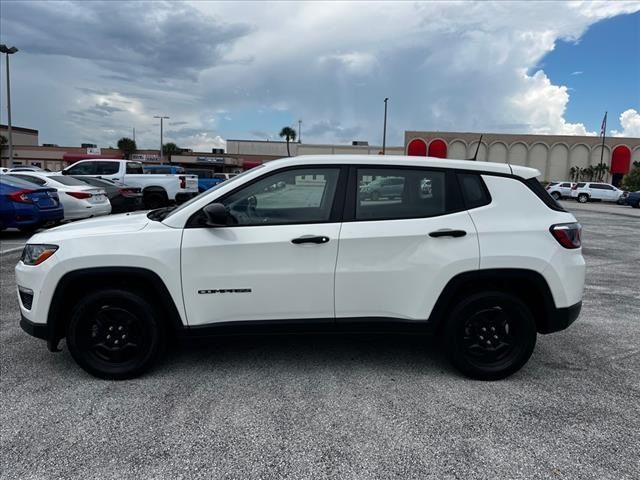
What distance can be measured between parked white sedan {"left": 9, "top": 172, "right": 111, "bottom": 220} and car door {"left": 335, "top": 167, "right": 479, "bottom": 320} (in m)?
9.85

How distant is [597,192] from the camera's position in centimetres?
3844

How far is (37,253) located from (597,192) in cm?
4303

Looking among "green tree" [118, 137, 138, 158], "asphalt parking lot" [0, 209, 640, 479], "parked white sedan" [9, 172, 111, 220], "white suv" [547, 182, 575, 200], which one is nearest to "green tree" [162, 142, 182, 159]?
"green tree" [118, 137, 138, 158]

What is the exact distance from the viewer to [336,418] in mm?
3189

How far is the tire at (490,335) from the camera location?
369 centimetres

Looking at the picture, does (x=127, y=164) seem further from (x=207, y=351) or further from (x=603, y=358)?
(x=603, y=358)

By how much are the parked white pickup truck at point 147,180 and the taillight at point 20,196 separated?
672cm

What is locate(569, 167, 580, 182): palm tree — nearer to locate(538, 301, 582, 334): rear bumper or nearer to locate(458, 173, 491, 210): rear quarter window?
locate(538, 301, 582, 334): rear bumper

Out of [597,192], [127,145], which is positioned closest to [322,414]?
[597,192]

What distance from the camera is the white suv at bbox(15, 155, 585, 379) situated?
3.54 meters

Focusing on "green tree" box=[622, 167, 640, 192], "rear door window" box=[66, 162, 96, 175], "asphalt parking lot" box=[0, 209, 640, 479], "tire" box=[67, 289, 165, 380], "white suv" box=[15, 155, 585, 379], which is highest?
"green tree" box=[622, 167, 640, 192]

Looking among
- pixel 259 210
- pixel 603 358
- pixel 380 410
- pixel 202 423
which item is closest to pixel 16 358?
pixel 202 423

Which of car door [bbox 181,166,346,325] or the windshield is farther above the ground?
the windshield

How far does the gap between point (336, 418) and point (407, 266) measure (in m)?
1.23
